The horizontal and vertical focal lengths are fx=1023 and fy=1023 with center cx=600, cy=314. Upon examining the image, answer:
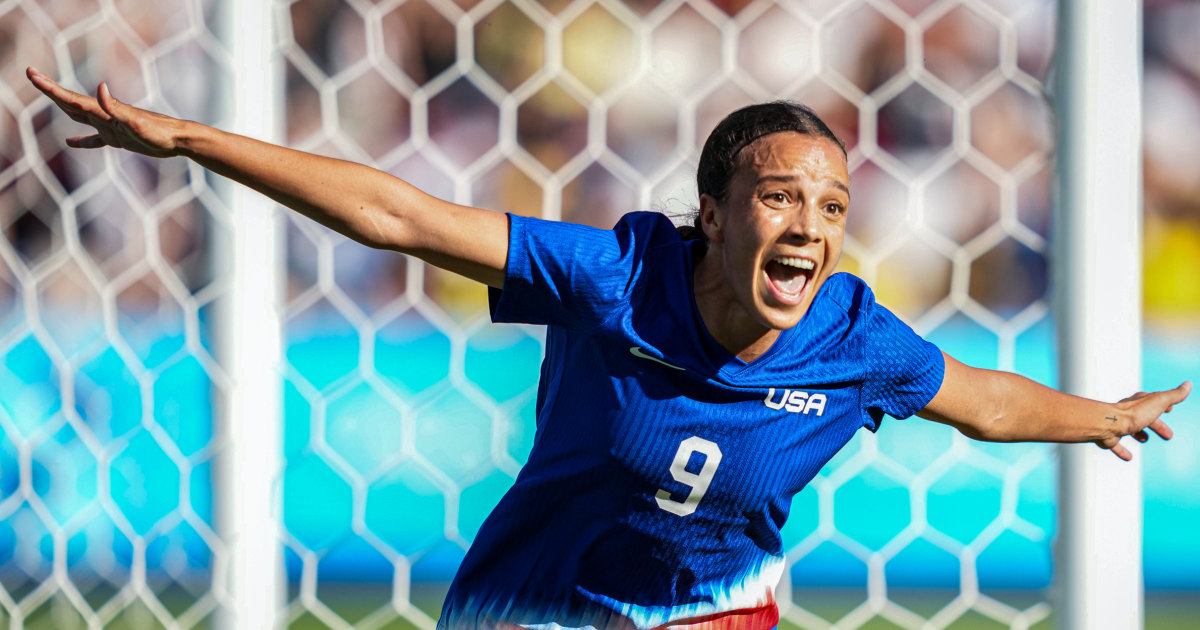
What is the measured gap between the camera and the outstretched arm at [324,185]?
4.12ft

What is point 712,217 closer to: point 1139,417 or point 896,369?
point 896,369

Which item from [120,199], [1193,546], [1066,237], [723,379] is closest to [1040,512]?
[1193,546]

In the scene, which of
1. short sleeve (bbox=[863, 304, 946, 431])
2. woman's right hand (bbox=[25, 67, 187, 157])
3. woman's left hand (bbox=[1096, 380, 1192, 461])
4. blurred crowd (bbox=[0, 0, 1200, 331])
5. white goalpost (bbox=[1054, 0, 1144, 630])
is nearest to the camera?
woman's right hand (bbox=[25, 67, 187, 157])

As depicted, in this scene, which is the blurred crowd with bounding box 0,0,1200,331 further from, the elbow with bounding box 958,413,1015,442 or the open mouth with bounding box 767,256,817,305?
the open mouth with bounding box 767,256,817,305

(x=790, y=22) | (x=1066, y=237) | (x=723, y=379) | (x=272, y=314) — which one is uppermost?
(x=790, y=22)

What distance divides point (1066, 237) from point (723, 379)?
1058 millimetres

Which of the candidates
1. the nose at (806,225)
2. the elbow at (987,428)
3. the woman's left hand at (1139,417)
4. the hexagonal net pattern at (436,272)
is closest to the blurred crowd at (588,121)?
the hexagonal net pattern at (436,272)

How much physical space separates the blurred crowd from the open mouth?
3.19 ft

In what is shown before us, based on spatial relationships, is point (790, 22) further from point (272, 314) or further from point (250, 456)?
point (250, 456)

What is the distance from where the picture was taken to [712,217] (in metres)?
1.54

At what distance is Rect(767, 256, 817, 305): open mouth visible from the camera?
146 cm

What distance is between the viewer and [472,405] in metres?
3.55

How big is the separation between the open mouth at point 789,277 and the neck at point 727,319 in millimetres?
70

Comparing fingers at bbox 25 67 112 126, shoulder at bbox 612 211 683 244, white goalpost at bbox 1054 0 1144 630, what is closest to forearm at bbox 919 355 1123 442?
white goalpost at bbox 1054 0 1144 630
